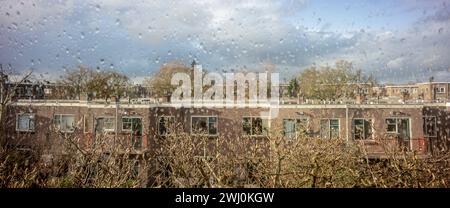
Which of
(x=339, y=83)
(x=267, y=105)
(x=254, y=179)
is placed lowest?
(x=254, y=179)

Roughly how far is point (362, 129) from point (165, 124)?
2.52 metres

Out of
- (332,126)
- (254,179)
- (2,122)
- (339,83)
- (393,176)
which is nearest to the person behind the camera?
(393,176)

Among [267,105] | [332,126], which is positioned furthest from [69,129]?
[332,126]

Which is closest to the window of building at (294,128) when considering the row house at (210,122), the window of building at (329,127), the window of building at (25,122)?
the row house at (210,122)

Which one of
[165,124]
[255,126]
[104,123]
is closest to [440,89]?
[255,126]

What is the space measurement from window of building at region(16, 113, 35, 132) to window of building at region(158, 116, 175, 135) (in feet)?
5.43

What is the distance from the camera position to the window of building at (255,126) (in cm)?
398

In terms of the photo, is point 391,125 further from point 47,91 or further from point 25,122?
point 25,122

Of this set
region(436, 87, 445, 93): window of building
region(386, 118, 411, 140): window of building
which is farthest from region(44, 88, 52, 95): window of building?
region(436, 87, 445, 93): window of building

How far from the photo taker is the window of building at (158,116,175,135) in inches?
182

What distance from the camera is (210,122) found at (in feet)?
16.3

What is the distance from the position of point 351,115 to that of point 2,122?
4047mm
